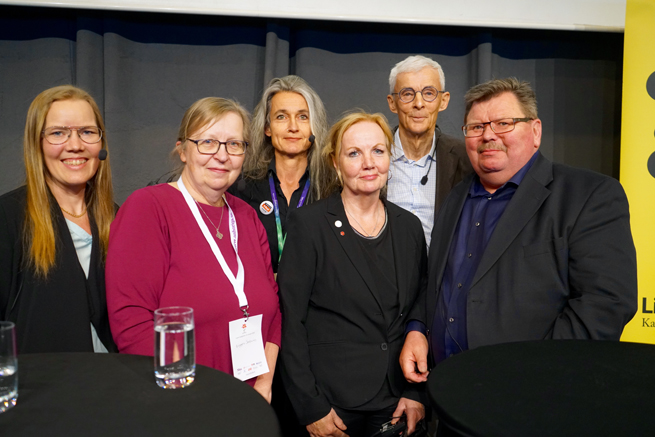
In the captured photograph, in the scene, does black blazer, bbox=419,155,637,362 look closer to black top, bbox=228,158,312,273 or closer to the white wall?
black top, bbox=228,158,312,273

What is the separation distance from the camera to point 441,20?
387 cm

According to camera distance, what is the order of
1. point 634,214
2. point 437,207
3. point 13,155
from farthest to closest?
point 13,155 < point 634,214 < point 437,207

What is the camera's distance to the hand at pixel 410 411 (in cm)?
209

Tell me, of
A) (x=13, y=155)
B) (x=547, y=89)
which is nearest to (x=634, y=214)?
(x=547, y=89)

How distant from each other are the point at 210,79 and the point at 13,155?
1669 mm

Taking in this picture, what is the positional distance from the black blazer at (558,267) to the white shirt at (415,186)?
867mm

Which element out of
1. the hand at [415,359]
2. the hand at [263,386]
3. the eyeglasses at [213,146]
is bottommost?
the hand at [263,386]

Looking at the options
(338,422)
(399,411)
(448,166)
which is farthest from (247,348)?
(448,166)

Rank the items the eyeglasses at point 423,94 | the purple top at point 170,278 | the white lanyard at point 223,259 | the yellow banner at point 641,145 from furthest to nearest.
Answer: the yellow banner at point 641,145 → the eyeglasses at point 423,94 → the white lanyard at point 223,259 → the purple top at point 170,278

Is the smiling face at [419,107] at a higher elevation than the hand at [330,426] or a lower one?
higher

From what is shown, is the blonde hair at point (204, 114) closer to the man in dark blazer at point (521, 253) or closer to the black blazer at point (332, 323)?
the black blazer at point (332, 323)

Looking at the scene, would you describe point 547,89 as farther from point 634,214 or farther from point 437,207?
point 437,207

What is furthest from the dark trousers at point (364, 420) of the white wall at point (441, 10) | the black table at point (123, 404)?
the white wall at point (441, 10)

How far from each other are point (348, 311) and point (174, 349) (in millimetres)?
955
